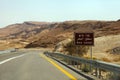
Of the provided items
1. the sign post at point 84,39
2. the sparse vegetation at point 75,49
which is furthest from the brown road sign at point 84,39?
the sparse vegetation at point 75,49

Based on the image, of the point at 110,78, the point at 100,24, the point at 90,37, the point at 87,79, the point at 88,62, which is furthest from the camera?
the point at 100,24

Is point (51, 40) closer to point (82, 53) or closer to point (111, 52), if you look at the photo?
point (111, 52)

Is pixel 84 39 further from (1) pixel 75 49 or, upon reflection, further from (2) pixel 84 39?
(1) pixel 75 49

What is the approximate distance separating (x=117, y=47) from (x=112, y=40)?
9.94 meters

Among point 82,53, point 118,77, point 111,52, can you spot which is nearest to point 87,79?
point 118,77

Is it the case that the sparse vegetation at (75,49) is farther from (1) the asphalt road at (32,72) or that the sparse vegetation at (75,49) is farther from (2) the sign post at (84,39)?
(1) the asphalt road at (32,72)

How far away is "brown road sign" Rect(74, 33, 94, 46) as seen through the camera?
975 inches

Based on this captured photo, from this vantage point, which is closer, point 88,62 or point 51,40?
point 88,62

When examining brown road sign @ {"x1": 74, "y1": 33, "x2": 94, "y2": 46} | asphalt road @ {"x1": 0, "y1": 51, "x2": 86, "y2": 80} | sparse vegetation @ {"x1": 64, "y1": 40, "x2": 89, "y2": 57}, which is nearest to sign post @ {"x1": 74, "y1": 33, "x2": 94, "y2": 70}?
brown road sign @ {"x1": 74, "y1": 33, "x2": 94, "y2": 46}

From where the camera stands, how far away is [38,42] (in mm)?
166250

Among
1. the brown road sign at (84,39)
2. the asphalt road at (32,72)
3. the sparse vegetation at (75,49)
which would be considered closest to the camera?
the asphalt road at (32,72)

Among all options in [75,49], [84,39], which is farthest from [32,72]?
[75,49]

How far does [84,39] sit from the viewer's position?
25.4 m

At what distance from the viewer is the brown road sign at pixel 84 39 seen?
975 inches
